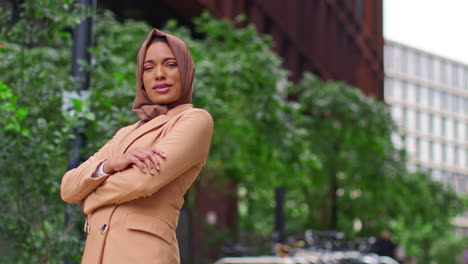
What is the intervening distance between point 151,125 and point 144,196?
35 cm

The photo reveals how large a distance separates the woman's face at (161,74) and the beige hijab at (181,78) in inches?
0.8

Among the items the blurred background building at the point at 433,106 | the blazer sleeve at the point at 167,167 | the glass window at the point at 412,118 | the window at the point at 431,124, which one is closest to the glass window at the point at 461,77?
the blurred background building at the point at 433,106

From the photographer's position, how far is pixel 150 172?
2.61m

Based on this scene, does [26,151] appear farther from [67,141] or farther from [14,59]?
[14,59]

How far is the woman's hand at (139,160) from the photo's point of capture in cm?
262

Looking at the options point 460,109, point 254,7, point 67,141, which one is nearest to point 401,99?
point 460,109

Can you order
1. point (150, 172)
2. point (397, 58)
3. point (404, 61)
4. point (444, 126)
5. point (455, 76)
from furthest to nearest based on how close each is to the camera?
1. point (455, 76)
2. point (444, 126)
3. point (404, 61)
4. point (397, 58)
5. point (150, 172)

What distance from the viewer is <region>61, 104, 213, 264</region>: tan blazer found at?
262 centimetres

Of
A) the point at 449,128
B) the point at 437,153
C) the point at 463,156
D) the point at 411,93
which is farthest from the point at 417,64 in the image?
the point at 463,156

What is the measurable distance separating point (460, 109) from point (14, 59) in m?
104

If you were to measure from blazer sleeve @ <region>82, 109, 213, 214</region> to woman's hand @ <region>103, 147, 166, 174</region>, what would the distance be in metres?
0.02

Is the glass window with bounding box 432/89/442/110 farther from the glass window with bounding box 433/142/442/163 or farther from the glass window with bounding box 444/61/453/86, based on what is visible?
the glass window with bounding box 433/142/442/163

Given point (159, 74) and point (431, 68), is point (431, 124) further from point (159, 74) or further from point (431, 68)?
point (159, 74)

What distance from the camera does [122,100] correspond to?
7.91 m
